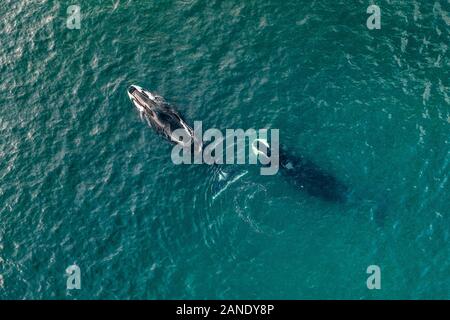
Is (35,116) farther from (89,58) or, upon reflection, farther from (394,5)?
(394,5)

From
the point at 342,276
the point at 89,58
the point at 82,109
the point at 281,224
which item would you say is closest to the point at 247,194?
the point at 281,224

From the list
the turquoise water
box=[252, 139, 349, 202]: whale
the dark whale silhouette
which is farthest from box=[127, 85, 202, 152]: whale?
the dark whale silhouette

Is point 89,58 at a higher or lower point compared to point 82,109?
higher

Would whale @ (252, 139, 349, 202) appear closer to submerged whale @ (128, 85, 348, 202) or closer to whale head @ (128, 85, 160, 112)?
submerged whale @ (128, 85, 348, 202)

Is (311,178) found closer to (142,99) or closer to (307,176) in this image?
(307,176)

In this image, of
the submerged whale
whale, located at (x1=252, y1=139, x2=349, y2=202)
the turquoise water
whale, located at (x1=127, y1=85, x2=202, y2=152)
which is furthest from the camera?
whale, located at (x1=127, y1=85, x2=202, y2=152)

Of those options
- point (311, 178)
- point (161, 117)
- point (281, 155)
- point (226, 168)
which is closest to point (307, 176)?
point (311, 178)
